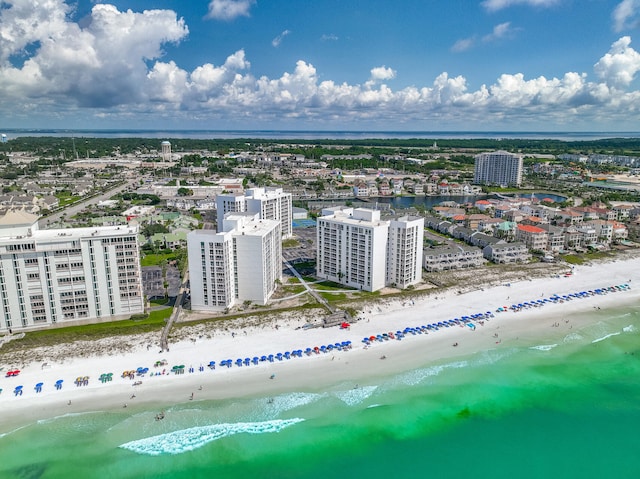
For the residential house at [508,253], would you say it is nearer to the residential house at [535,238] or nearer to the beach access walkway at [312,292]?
the residential house at [535,238]

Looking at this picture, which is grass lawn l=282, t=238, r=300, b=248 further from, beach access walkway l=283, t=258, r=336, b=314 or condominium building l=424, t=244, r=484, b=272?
condominium building l=424, t=244, r=484, b=272

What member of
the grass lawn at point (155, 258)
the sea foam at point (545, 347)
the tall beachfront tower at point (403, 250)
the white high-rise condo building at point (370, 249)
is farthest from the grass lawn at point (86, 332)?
the sea foam at point (545, 347)

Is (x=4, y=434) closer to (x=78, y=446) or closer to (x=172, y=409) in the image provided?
(x=78, y=446)

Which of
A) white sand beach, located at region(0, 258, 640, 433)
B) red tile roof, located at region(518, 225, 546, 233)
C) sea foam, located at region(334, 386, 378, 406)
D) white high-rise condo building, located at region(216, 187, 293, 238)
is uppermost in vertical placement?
white high-rise condo building, located at region(216, 187, 293, 238)

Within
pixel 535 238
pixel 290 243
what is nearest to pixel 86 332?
pixel 290 243

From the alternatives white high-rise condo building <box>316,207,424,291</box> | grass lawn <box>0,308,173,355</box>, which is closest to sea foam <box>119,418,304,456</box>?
grass lawn <box>0,308,173,355</box>

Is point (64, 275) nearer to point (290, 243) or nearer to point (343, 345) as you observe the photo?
point (343, 345)

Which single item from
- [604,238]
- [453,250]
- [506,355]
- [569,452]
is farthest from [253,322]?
[604,238]

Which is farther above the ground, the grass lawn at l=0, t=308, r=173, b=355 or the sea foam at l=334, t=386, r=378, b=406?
the grass lawn at l=0, t=308, r=173, b=355
